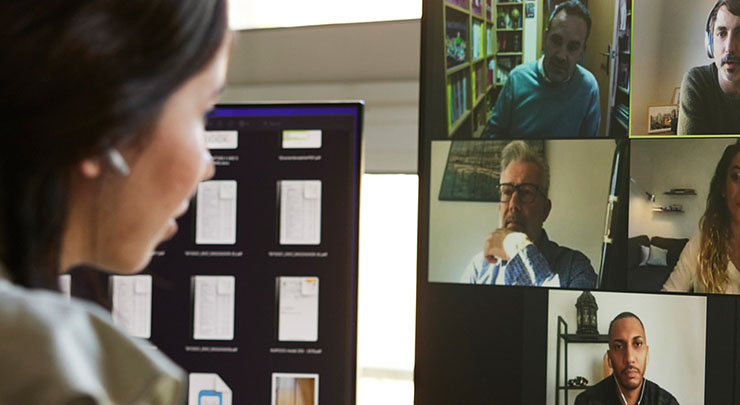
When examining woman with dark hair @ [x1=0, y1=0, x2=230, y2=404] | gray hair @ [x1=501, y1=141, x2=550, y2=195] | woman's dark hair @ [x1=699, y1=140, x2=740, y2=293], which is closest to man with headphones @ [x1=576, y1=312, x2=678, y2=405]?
woman's dark hair @ [x1=699, y1=140, x2=740, y2=293]

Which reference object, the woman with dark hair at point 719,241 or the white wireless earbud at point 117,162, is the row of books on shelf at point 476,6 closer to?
the woman with dark hair at point 719,241

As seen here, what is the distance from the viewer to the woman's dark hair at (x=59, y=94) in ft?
1.27

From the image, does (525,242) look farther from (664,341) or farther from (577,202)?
(664,341)

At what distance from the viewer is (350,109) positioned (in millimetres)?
1259

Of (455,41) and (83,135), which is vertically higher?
(455,41)

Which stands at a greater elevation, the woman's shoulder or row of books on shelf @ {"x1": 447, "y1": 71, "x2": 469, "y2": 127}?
row of books on shelf @ {"x1": 447, "y1": 71, "x2": 469, "y2": 127}

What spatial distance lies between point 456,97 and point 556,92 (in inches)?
5.8

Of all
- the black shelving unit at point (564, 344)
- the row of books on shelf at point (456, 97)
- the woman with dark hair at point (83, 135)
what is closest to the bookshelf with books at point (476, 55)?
the row of books on shelf at point (456, 97)

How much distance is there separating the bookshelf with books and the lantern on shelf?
0.28 m

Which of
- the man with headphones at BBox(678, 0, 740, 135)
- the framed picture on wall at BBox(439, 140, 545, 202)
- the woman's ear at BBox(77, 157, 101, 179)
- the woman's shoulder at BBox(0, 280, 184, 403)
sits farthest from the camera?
the framed picture on wall at BBox(439, 140, 545, 202)

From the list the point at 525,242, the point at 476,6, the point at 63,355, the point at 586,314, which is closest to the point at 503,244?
the point at 525,242

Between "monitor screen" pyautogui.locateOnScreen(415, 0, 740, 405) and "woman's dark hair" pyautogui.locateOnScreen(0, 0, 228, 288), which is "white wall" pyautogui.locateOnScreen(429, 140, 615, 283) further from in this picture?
"woman's dark hair" pyautogui.locateOnScreen(0, 0, 228, 288)

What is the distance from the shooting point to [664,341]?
111 centimetres

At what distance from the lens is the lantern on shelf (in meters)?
1.13
